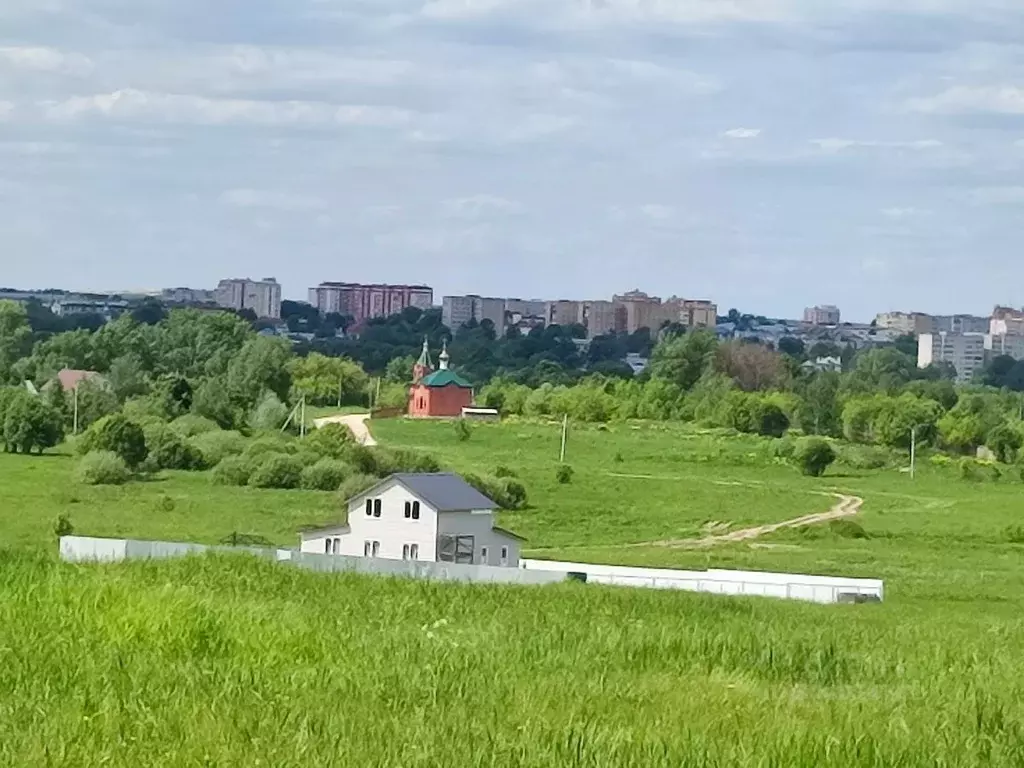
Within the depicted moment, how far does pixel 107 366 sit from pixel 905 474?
37.5 meters

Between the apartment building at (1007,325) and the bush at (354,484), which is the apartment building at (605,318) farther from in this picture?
the bush at (354,484)

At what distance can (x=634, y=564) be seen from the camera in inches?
1207

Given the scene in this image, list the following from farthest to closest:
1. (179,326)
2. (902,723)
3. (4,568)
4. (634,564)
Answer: (179,326) → (634,564) → (4,568) → (902,723)

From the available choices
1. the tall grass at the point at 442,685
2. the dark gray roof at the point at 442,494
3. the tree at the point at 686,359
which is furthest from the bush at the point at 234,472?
the tree at the point at 686,359

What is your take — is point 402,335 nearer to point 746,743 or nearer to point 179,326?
point 179,326

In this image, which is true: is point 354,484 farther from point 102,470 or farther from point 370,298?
point 370,298

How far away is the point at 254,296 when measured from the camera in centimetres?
18250

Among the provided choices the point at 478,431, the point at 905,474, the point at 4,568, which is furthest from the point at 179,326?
the point at 4,568

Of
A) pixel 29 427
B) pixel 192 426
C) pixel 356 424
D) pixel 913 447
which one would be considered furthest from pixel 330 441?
pixel 913 447

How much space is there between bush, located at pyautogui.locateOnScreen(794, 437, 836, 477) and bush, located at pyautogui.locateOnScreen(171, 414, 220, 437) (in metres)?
18.9

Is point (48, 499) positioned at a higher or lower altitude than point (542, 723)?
lower

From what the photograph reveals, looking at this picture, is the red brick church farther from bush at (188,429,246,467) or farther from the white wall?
the white wall

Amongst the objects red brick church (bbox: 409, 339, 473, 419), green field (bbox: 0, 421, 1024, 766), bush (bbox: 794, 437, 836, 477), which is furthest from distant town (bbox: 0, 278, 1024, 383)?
green field (bbox: 0, 421, 1024, 766)

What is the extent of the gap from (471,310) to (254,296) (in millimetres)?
23852
